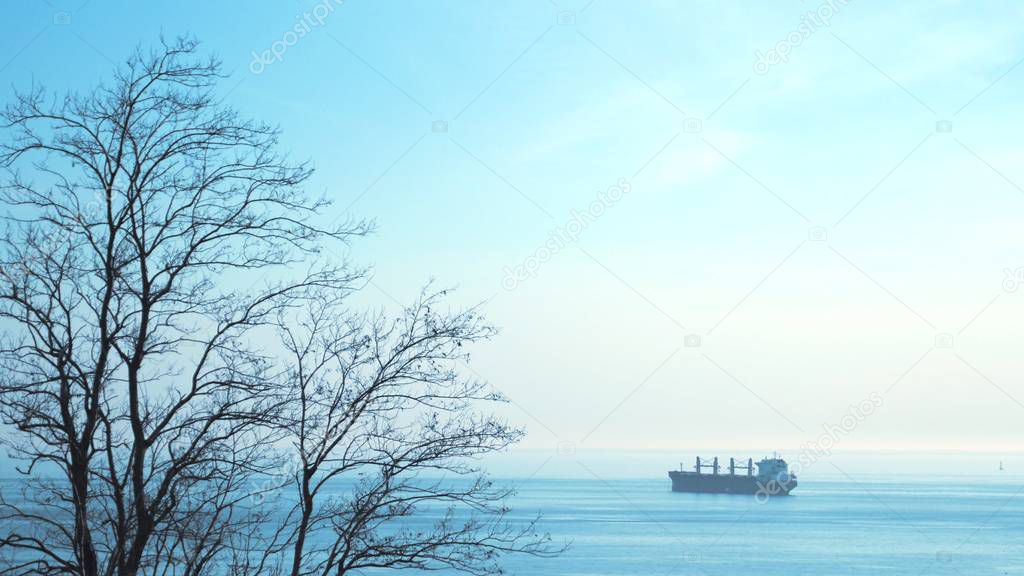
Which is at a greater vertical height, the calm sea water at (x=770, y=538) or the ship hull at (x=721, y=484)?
the ship hull at (x=721, y=484)

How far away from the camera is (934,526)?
96.6 m

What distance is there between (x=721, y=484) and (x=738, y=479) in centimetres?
234

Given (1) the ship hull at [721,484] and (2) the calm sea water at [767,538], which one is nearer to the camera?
(2) the calm sea water at [767,538]

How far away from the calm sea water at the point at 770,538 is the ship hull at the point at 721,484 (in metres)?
1.42

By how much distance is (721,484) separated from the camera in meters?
127

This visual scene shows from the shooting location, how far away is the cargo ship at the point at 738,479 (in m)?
124

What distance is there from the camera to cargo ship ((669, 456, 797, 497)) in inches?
4899

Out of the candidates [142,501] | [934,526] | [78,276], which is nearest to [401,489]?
[142,501]

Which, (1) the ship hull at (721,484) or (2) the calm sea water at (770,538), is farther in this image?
(1) the ship hull at (721,484)

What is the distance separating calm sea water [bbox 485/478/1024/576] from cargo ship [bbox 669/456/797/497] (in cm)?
164

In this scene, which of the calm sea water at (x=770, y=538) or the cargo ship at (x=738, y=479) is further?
the cargo ship at (x=738, y=479)

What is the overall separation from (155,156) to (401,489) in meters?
3.06

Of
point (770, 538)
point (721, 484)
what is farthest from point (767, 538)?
point (721, 484)

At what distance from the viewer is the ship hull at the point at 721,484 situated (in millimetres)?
125631
